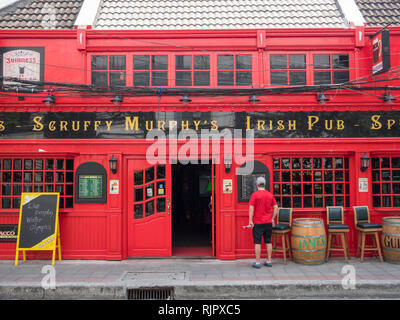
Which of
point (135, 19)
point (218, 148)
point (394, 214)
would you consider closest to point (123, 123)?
point (218, 148)

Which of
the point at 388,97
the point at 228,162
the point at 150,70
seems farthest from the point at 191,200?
the point at 388,97

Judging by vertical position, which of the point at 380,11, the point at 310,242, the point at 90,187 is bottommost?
the point at 310,242

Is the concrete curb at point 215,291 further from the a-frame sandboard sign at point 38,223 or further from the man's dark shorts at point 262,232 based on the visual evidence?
the a-frame sandboard sign at point 38,223

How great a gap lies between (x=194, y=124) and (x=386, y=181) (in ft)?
16.2

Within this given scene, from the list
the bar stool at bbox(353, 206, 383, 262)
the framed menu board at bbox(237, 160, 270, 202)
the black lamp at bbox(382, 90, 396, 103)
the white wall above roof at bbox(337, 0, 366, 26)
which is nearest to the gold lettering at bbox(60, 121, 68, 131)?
the framed menu board at bbox(237, 160, 270, 202)

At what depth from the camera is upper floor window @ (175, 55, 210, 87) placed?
8008 millimetres

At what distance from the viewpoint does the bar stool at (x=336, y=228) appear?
726 centimetres

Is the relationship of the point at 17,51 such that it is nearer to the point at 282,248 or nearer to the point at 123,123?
the point at 123,123

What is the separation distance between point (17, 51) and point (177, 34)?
3976 millimetres

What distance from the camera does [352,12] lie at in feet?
28.1

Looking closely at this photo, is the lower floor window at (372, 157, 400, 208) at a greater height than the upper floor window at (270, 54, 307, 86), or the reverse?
the upper floor window at (270, 54, 307, 86)

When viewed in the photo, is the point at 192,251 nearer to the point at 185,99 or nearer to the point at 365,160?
the point at 185,99

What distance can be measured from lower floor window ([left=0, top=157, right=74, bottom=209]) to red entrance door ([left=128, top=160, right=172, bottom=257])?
5.06 feet

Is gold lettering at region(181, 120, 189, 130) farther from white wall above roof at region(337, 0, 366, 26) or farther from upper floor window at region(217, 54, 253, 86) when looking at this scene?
white wall above roof at region(337, 0, 366, 26)
